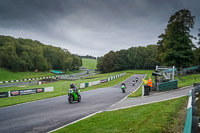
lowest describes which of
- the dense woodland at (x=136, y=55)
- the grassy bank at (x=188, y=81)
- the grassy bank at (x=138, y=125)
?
the grassy bank at (x=138, y=125)

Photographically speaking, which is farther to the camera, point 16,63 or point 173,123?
point 16,63

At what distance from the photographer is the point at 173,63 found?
33062mm

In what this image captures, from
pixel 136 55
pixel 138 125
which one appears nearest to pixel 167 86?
pixel 138 125

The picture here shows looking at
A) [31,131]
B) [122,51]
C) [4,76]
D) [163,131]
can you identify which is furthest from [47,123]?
[122,51]

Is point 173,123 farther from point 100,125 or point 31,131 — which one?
point 31,131

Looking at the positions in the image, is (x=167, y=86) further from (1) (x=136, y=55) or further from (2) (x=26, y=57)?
(2) (x=26, y=57)

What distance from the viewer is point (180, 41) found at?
33.9m

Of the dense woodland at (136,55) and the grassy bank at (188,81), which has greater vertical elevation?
the dense woodland at (136,55)

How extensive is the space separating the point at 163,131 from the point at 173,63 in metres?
30.9

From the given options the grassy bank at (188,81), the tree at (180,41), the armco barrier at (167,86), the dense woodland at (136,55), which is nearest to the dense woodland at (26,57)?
the dense woodland at (136,55)

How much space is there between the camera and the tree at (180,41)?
3269cm

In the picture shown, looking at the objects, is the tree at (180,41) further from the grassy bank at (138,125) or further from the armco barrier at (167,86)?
the grassy bank at (138,125)

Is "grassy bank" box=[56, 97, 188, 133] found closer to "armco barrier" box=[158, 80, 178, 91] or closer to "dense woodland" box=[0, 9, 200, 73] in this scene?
"armco barrier" box=[158, 80, 178, 91]

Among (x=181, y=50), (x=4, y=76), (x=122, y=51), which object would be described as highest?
(x=122, y=51)
